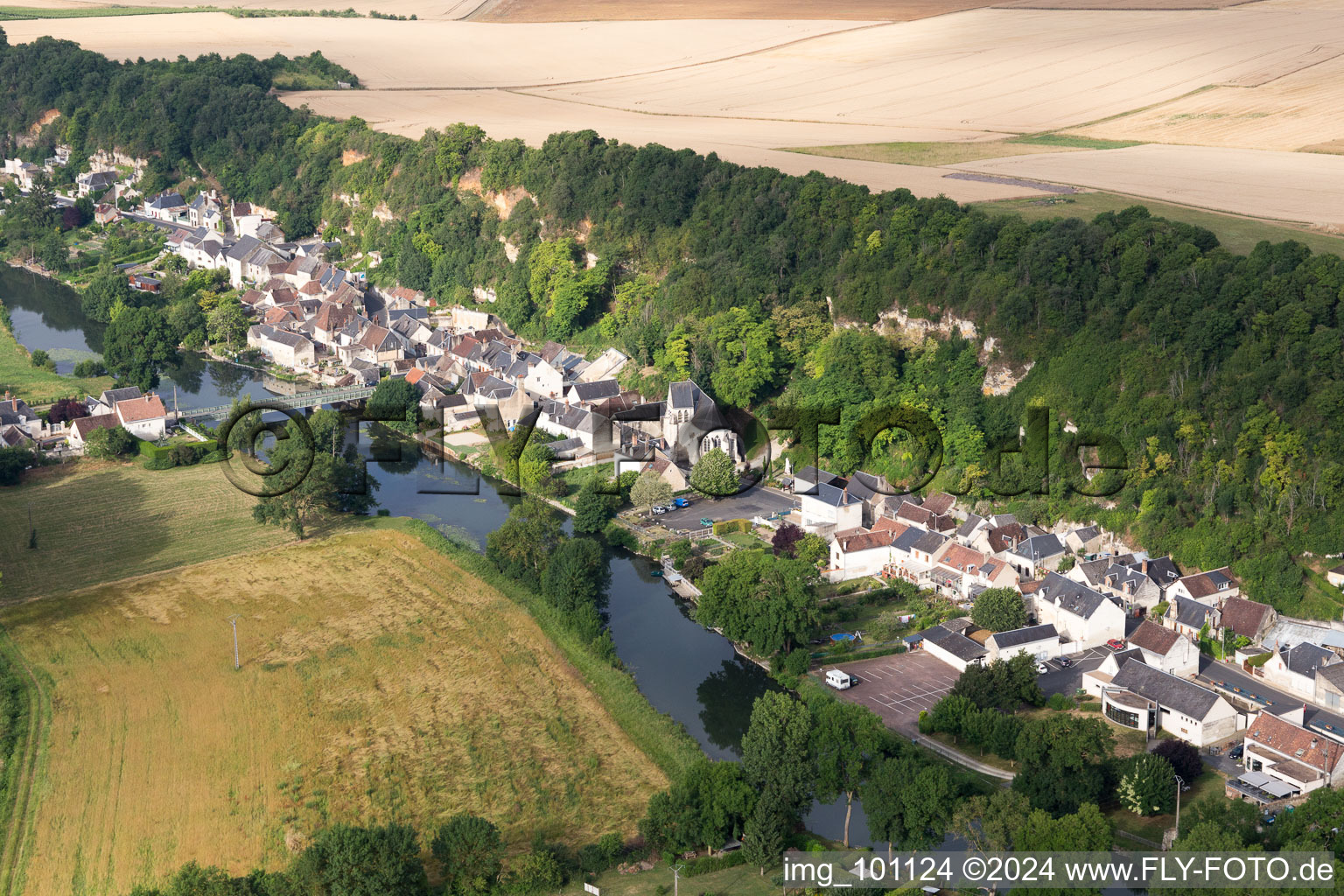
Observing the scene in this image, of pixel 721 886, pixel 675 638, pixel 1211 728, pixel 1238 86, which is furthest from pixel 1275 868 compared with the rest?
pixel 1238 86

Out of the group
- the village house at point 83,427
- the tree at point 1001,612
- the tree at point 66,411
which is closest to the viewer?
the tree at point 1001,612

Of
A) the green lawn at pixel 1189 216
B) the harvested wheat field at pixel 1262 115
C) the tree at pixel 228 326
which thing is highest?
the harvested wheat field at pixel 1262 115

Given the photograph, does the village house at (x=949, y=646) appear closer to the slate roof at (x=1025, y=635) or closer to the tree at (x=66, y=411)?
the slate roof at (x=1025, y=635)

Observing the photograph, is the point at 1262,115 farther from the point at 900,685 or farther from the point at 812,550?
the point at 900,685

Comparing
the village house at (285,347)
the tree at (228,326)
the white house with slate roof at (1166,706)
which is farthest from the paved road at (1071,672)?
the tree at (228,326)

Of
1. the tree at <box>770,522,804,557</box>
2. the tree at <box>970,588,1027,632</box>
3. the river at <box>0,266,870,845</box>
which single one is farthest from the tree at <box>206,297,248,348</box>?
the tree at <box>970,588,1027,632</box>

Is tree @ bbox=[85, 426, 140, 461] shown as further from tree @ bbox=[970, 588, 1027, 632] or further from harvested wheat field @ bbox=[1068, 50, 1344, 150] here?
harvested wheat field @ bbox=[1068, 50, 1344, 150]
